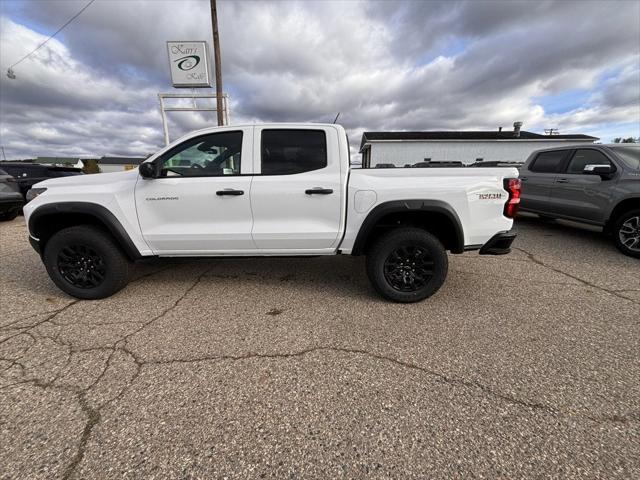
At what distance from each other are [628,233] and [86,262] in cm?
764

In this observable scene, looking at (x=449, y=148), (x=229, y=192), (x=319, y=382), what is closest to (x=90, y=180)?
(x=229, y=192)

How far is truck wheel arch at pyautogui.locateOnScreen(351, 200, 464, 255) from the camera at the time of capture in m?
2.89

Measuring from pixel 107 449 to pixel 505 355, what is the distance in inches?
105

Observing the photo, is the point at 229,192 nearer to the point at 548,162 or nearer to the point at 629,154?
the point at 629,154

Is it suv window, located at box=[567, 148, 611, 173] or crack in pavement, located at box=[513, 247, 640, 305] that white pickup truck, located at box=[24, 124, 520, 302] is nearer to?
crack in pavement, located at box=[513, 247, 640, 305]

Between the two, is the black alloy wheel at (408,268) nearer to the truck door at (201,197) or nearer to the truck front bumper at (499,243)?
the truck front bumper at (499,243)

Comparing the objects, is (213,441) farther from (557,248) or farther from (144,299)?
(557,248)

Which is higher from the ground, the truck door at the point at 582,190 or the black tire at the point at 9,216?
the truck door at the point at 582,190

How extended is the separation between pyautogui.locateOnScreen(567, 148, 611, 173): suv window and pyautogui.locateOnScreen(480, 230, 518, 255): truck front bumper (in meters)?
3.84

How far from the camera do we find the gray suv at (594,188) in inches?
186

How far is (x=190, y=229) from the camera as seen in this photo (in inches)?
122

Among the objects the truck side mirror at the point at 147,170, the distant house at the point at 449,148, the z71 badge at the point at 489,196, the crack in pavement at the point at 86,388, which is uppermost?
the distant house at the point at 449,148

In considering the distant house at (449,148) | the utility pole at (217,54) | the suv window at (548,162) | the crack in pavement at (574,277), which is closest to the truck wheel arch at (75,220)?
the crack in pavement at (574,277)

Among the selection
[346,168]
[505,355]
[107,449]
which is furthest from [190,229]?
[505,355]
